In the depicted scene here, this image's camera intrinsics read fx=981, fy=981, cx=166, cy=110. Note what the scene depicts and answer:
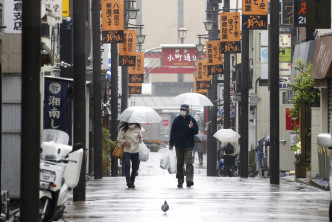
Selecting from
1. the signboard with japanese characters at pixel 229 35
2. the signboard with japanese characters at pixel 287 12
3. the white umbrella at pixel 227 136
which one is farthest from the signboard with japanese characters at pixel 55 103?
the signboard with japanese characters at pixel 287 12

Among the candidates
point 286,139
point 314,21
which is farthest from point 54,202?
point 286,139

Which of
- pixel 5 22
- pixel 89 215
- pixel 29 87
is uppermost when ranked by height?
pixel 5 22

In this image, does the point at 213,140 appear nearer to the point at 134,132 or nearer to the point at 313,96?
the point at 313,96

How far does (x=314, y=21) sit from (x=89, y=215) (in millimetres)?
11690

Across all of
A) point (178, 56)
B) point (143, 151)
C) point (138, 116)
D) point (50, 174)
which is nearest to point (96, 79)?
point (143, 151)

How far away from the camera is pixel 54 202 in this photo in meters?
13.2

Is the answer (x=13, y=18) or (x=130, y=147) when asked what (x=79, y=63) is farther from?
(x=130, y=147)

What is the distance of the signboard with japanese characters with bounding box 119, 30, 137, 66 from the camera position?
146ft

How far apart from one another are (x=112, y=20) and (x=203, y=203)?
777 inches

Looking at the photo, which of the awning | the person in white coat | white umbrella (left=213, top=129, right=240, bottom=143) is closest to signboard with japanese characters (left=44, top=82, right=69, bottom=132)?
the person in white coat

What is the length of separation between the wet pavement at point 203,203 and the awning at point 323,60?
3115 mm

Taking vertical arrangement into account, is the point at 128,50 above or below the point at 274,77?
above

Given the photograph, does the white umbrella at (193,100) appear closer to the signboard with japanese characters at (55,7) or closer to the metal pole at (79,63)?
the signboard with japanese characters at (55,7)

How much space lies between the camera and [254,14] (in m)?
32.6
